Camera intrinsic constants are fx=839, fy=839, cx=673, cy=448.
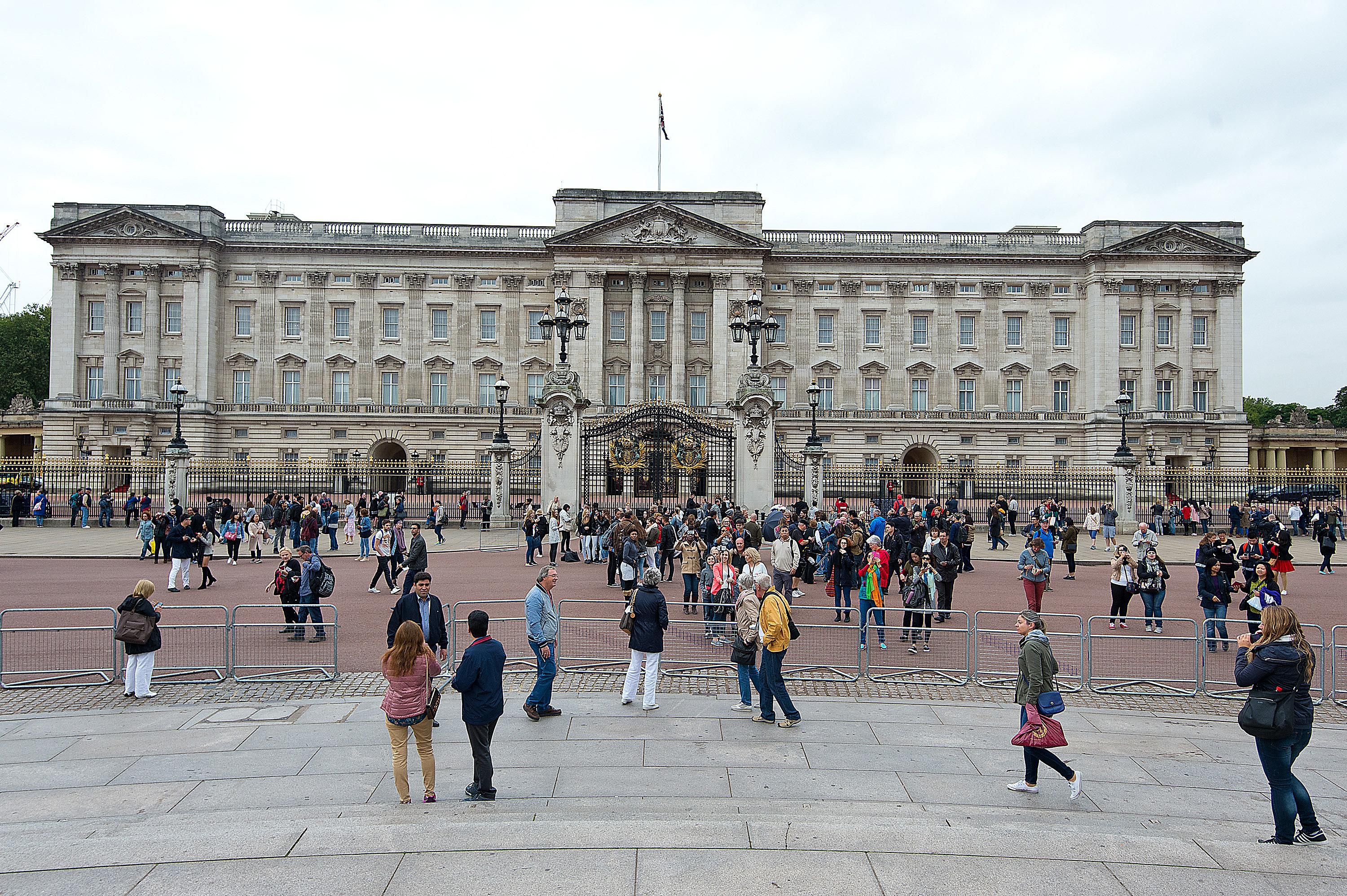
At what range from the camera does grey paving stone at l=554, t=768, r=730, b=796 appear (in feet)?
24.3

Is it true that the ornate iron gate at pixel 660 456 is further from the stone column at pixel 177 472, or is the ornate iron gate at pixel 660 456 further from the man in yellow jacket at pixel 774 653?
the man in yellow jacket at pixel 774 653

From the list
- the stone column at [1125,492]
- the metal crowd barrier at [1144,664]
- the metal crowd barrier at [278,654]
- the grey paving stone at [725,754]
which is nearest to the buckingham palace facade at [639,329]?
the stone column at [1125,492]

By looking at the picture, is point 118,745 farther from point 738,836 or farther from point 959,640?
point 959,640

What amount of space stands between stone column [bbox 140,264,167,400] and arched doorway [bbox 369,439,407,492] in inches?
555

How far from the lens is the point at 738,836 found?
21.2 ft

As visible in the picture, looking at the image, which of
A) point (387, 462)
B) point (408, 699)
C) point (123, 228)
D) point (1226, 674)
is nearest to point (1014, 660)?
point (1226, 674)

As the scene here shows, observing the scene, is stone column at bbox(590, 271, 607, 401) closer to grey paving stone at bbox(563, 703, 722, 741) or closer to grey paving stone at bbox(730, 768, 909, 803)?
grey paving stone at bbox(563, 703, 722, 741)

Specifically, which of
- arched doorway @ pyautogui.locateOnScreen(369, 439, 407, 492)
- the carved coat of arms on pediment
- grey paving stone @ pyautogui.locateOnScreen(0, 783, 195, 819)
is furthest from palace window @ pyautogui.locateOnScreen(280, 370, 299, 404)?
grey paving stone @ pyautogui.locateOnScreen(0, 783, 195, 819)

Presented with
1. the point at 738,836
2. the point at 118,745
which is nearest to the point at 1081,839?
the point at 738,836

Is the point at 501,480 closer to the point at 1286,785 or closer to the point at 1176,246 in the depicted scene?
the point at 1286,785

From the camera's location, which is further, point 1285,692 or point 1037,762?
point 1037,762

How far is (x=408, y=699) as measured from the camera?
22.7ft

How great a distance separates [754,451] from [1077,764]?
65.8 feet

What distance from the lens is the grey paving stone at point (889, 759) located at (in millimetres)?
8062
